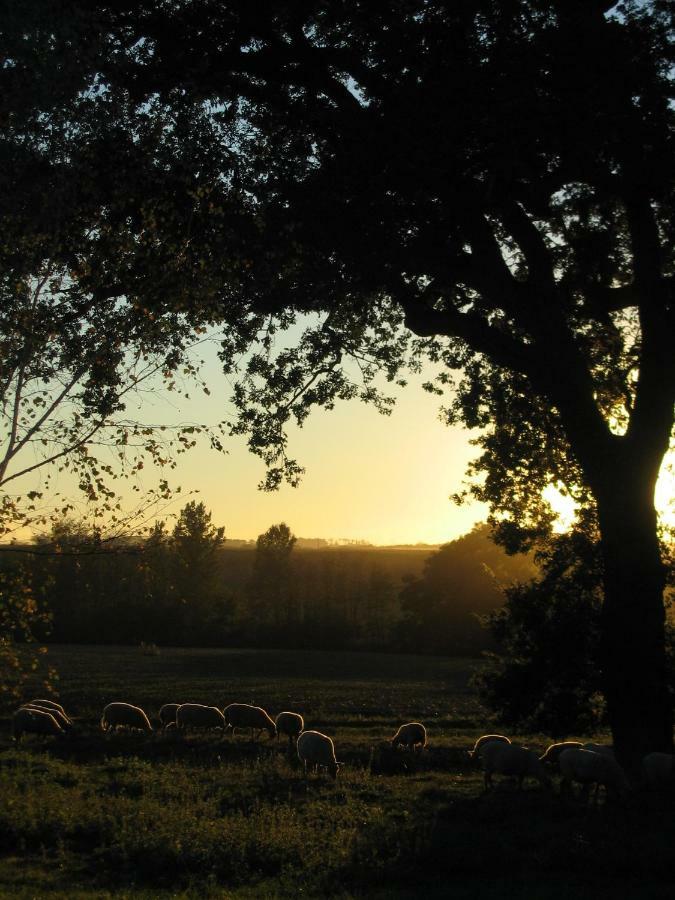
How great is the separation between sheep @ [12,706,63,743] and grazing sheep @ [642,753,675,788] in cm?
1529

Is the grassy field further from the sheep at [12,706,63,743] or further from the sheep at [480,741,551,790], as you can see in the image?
the sheep at [12,706,63,743]

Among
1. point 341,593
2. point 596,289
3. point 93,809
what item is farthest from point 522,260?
point 341,593

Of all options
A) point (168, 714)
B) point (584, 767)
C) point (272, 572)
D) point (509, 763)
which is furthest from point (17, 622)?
point (272, 572)

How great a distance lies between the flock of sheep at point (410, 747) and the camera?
14.9m

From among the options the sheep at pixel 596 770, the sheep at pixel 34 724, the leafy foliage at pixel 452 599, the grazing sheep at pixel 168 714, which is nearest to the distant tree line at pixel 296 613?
the leafy foliage at pixel 452 599

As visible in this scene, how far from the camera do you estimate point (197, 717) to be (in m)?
27.3

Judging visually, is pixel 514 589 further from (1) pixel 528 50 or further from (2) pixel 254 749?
(1) pixel 528 50

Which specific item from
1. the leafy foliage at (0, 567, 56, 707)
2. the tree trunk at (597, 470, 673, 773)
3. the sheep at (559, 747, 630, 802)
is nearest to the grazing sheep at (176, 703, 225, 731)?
the sheep at (559, 747, 630, 802)

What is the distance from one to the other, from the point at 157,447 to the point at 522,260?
1301 centimetres

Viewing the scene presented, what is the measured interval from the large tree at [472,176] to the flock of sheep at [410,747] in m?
0.83

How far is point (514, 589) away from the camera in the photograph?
2206 cm

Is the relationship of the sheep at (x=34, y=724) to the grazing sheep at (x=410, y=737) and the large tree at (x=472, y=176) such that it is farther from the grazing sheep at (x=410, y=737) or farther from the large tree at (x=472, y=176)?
the large tree at (x=472, y=176)

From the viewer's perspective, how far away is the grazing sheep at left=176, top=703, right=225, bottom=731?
27203mm

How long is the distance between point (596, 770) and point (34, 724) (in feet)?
49.3
